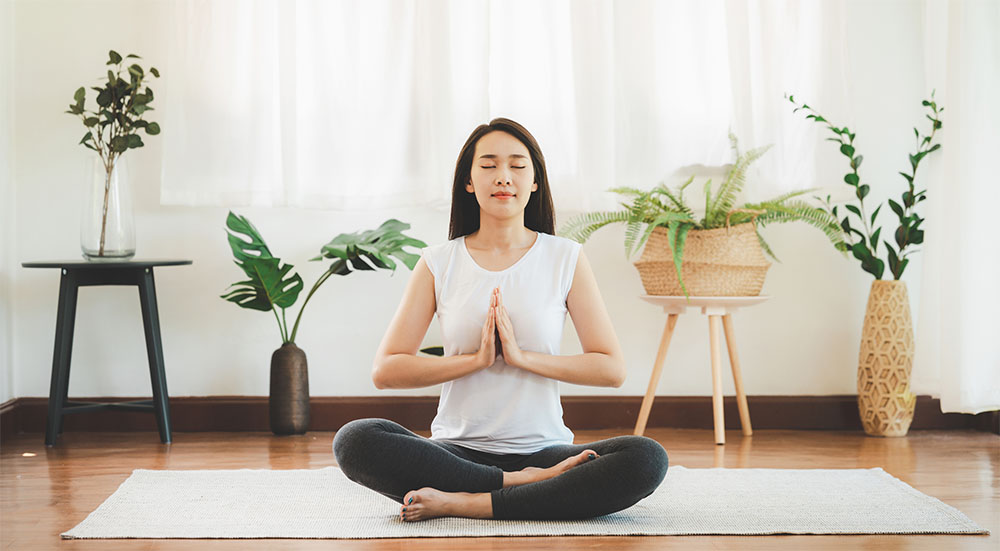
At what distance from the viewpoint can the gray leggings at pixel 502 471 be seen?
1.76 metres

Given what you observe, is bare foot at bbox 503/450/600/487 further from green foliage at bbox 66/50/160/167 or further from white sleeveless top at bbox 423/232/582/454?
green foliage at bbox 66/50/160/167

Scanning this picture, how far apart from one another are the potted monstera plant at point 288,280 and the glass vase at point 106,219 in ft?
0.99

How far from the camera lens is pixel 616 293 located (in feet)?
10.2

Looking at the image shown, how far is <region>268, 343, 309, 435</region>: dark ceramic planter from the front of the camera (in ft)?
9.52

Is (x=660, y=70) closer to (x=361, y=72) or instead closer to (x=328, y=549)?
(x=361, y=72)

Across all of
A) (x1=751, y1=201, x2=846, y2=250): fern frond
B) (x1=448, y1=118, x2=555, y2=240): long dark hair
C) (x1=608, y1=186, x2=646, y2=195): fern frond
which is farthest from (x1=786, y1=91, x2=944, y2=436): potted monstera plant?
(x1=448, y1=118, x2=555, y2=240): long dark hair

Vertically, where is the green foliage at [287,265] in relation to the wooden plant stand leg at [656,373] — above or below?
above

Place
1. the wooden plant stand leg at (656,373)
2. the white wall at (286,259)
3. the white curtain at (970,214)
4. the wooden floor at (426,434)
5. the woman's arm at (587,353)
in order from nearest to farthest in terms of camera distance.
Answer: the wooden floor at (426,434)
the woman's arm at (587,353)
the white curtain at (970,214)
the wooden plant stand leg at (656,373)
the white wall at (286,259)

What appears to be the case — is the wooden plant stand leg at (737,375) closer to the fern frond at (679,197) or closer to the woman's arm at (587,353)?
the fern frond at (679,197)

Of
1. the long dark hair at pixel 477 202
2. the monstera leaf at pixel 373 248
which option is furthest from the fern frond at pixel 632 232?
the long dark hair at pixel 477 202

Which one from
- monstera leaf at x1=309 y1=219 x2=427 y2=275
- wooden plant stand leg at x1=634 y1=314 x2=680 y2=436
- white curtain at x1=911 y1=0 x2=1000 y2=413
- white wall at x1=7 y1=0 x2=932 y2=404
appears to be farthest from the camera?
white wall at x1=7 y1=0 x2=932 y2=404

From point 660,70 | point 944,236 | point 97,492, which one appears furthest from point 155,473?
point 944,236

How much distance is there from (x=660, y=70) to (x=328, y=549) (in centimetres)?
189

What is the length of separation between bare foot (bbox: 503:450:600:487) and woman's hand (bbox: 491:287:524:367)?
0.20 m
